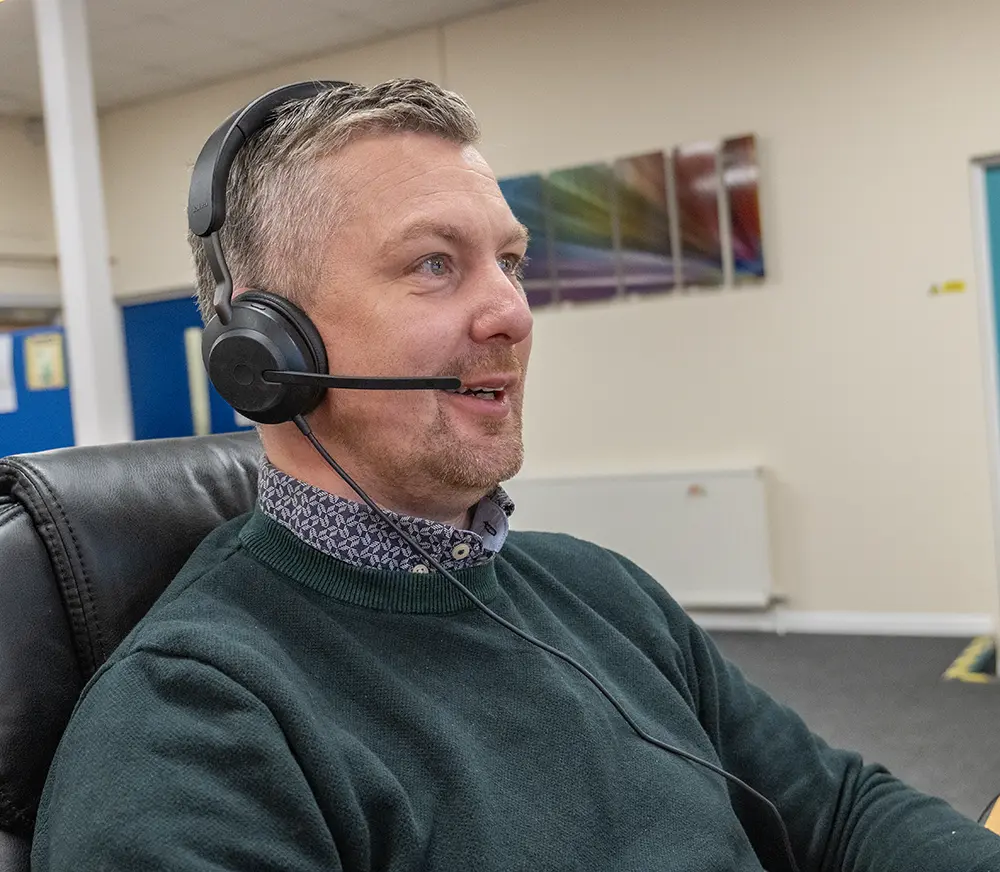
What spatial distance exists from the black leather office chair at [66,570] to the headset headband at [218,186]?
18 cm

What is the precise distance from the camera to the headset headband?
90 cm

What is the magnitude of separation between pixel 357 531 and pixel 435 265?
0.82ft

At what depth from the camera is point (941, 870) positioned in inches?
34.3

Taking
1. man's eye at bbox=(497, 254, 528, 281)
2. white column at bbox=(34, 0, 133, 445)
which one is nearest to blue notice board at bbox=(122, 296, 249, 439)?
white column at bbox=(34, 0, 133, 445)

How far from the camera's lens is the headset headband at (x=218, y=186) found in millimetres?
901

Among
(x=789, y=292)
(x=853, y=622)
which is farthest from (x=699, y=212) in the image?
(x=853, y=622)

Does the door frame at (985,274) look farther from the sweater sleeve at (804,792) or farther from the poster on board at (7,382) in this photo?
the poster on board at (7,382)

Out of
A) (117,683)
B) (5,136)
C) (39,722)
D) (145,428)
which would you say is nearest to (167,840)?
(117,683)

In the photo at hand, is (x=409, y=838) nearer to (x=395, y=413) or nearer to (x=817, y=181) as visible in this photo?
(x=395, y=413)

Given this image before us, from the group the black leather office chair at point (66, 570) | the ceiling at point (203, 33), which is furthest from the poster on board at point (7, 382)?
the black leather office chair at point (66, 570)

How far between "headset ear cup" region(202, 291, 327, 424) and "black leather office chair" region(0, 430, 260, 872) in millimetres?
127

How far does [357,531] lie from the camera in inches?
34.0

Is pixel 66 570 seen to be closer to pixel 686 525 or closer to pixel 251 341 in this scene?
pixel 251 341

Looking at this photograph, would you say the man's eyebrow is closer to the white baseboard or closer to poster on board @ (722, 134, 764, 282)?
poster on board @ (722, 134, 764, 282)
